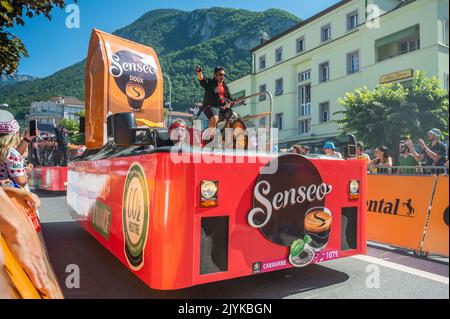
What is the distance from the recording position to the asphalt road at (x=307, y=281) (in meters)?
3.21

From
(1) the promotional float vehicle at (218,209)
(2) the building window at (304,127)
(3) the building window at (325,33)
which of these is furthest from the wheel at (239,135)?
(2) the building window at (304,127)

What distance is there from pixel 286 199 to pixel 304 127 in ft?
94.1

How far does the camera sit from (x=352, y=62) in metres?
25.6

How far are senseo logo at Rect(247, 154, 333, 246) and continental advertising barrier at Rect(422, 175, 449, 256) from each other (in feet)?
7.64

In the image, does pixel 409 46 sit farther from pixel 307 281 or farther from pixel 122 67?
pixel 307 281

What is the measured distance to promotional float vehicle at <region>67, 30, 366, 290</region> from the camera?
8.50 feet

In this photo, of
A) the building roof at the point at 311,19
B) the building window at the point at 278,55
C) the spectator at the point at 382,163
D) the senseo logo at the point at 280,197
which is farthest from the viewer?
the building window at the point at 278,55

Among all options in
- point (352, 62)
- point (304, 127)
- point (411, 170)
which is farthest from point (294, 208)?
point (304, 127)

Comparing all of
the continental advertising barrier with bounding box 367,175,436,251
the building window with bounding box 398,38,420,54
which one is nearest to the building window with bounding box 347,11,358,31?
the building window with bounding box 398,38,420,54

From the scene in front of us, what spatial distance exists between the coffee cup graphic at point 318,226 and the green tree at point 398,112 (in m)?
14.5

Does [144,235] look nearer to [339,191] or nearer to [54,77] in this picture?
[339,191]

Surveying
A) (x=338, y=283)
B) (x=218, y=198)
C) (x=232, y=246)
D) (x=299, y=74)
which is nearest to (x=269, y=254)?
(x=232, y=246)

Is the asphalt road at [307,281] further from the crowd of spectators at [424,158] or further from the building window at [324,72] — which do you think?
the building window at [324,72]

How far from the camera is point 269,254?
9.78 ft
